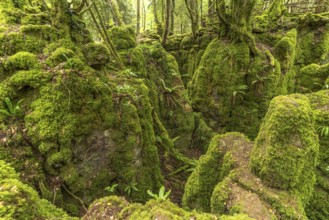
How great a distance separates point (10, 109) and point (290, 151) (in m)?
6.25

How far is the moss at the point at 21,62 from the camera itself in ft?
15.9

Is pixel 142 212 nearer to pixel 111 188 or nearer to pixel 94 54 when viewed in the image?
pixel 111 188

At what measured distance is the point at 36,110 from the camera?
469 cm

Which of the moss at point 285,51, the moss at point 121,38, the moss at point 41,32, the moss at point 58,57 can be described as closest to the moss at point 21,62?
the moss at point 58,57

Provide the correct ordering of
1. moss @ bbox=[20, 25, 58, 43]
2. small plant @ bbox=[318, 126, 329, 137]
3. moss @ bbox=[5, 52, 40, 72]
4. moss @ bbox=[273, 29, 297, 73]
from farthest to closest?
moss @ bbox=[273, 29, 297, 73]
moss @ bbox=[20, 25, 58, 43]
moss @ bbox=[5, 52, 40, 72]
small plant @ bbox=[318, 126, 329, 137]

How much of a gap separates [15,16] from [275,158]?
8.62 m

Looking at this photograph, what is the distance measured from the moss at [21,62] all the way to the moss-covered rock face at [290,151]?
596 centimetres

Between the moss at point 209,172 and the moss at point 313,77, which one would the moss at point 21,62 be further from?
the moss at point 313,77

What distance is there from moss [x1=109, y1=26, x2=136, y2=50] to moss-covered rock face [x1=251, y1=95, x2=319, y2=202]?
7387 millimetres

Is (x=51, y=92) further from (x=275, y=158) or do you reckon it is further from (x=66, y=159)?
(x=275, y=158)

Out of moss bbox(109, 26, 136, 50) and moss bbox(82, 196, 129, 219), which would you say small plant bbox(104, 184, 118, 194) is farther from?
moss bbox(109, 26, 136, 50)

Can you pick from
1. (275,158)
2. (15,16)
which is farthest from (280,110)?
(15,16)

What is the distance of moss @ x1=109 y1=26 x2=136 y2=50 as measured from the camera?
9.20 meters

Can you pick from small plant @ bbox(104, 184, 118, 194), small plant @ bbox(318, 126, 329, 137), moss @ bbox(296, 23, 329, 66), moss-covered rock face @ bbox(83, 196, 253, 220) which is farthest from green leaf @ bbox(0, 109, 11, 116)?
moss @ bbox(296, 23, 329, 66)
